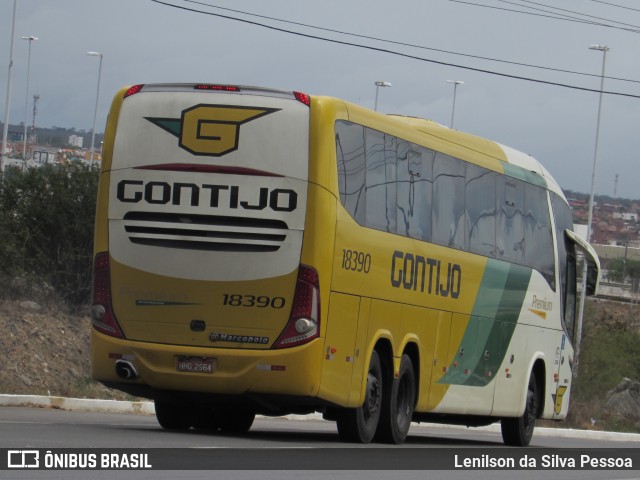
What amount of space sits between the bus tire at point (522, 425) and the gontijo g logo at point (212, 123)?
348 inches

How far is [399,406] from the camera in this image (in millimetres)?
19312

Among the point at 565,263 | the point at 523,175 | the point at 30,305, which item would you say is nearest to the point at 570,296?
the point at 565,263

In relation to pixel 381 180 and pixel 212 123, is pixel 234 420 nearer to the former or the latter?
pixel 381 180

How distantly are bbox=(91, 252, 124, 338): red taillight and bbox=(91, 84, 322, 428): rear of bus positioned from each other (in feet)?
0.05

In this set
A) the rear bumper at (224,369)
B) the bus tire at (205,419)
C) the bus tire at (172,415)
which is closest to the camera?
the rear bumper at (224,369)

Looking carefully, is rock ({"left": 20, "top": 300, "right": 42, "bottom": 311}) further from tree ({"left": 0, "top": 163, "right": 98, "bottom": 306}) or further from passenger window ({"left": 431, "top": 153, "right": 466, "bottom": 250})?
passenger window ({"left": 431, "top": 153, "right": 466, "bottom": 250})

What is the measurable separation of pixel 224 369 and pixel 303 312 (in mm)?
1094

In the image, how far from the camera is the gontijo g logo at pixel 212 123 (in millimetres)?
16891

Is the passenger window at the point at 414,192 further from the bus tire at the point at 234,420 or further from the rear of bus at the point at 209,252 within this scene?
the bus tire at the point at 234,420

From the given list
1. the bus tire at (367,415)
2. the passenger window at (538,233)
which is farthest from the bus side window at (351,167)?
the passenger window at (538,233)

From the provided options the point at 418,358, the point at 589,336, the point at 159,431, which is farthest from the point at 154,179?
the point at 589,336

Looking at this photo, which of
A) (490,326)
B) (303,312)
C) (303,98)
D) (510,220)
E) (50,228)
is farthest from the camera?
(50,228)

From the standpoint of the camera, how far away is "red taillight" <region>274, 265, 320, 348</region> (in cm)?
1652

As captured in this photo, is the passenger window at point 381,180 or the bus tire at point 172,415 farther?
A: the bus tire at point 172,415
